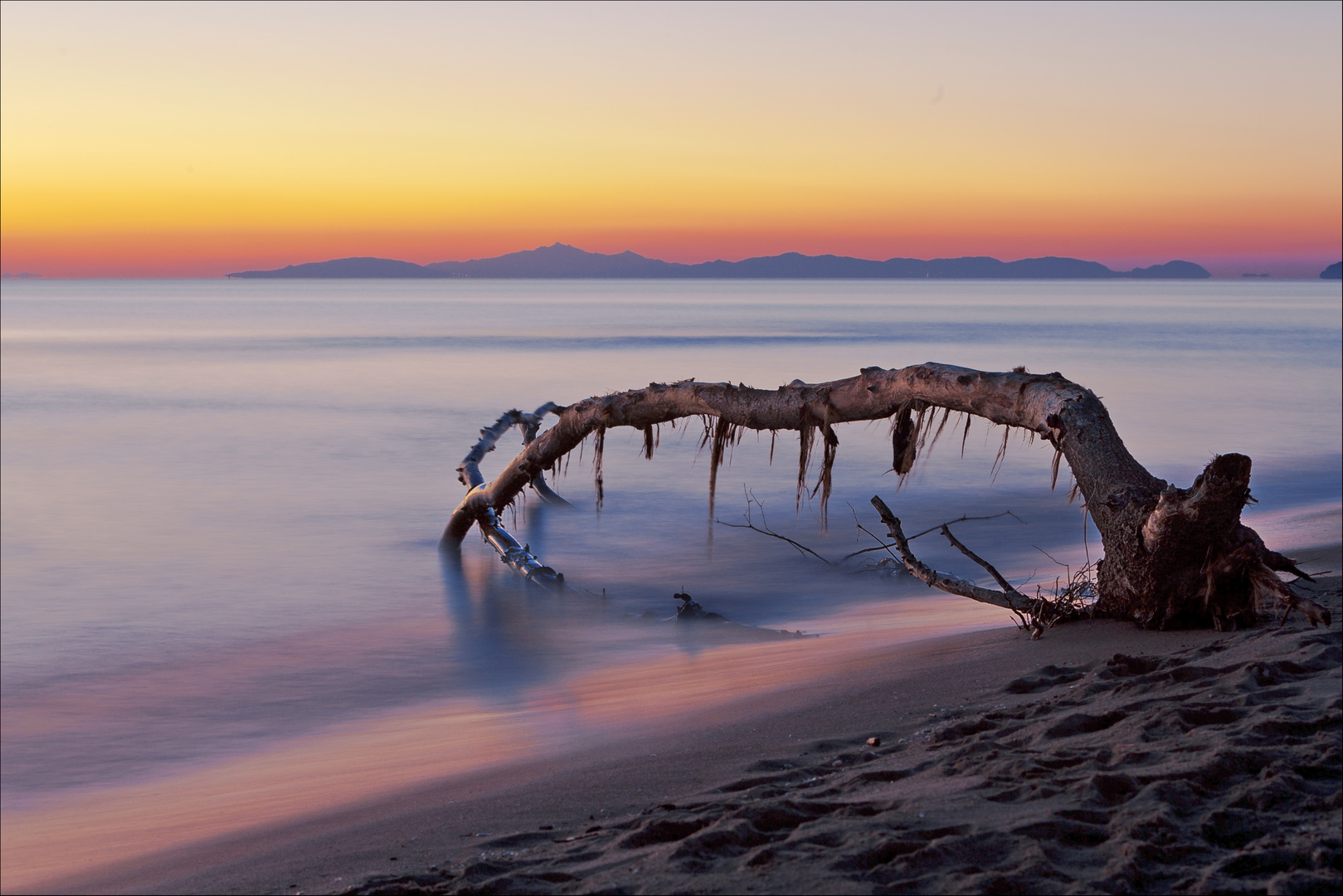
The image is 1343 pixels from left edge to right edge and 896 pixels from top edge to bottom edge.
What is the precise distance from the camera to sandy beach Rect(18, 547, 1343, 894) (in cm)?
259

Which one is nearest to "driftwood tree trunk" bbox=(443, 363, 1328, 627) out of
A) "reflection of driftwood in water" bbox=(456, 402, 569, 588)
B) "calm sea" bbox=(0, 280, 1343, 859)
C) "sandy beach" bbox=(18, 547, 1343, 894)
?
"sandy beach" bbox=(18, 547, 1343, 894)

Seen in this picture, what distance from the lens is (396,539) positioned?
1120cm

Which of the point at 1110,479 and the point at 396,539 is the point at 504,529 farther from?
the point at 1110,479

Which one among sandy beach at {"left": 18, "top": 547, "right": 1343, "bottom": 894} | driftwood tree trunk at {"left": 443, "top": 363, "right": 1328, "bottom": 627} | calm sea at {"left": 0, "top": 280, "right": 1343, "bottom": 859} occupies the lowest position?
calm sea at {"left": 0, "top": 280, "right": 1343, "bottom": 859}

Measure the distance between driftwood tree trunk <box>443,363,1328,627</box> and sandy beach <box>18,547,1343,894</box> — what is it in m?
0.18

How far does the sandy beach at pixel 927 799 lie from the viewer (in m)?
2.59

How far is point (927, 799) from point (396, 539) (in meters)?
8.88

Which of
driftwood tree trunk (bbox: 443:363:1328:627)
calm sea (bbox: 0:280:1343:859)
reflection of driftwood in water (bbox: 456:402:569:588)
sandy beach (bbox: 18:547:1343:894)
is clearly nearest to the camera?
sandy beach (bbox: 18:547:1343:894)

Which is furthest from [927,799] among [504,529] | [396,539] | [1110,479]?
[396,539]

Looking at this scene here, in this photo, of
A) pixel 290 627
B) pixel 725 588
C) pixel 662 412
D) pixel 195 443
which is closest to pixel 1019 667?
pixel 662 412

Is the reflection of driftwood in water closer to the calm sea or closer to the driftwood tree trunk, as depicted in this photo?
the calm sea

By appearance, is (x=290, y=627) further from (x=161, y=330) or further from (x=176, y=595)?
(x=161, y=330)

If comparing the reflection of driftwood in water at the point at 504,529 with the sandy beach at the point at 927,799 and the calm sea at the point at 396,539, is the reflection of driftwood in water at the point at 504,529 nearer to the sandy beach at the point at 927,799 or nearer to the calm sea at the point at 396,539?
the calm sea at the point at 396,539

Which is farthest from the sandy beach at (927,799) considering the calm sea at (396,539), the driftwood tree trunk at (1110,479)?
the calm sea at (396,539)
